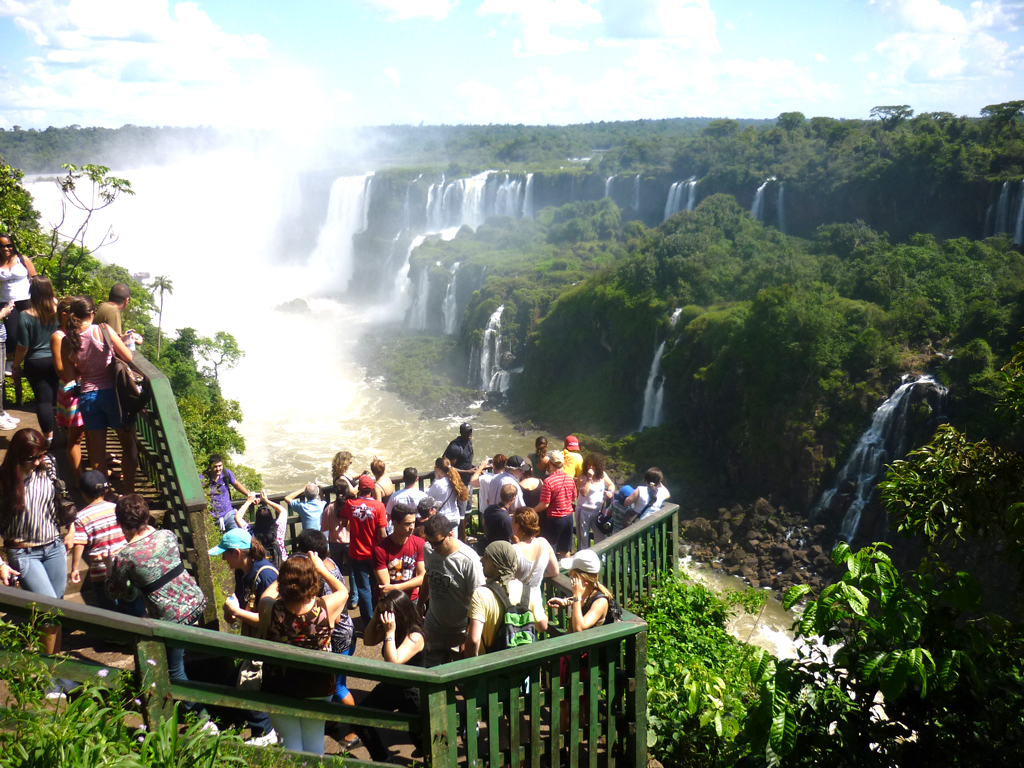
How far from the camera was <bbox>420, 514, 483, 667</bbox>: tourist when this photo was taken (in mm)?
4668

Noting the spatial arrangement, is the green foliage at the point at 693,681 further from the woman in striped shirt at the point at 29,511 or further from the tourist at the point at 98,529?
the woman in striped shirt at the point at 29,511

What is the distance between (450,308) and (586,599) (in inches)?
1873

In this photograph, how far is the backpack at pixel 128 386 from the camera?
5954mm

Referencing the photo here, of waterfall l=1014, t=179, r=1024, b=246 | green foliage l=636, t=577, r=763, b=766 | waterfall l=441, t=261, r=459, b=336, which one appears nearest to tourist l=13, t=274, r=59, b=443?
green foliage l=636, t=577, r=763, b=766

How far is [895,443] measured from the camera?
83.9ft

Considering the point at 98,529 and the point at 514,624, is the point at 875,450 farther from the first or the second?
the point at 98,529

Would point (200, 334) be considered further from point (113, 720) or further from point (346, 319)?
point (113, 720)

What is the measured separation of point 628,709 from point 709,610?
187cm

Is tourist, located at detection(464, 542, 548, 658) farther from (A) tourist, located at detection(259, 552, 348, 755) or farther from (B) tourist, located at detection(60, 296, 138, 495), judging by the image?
(B) tourist, located at detection(60, 296, 138, 495)

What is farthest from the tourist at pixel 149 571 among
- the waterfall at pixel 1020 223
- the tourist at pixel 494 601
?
the waterfall at pixel 1020 223

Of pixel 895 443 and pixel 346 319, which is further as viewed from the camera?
pixel 346 319

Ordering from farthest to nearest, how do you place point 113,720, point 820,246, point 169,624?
point 820,246, point 169,624, point 113,720

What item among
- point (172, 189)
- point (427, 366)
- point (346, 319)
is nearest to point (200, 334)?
point (346, 319)

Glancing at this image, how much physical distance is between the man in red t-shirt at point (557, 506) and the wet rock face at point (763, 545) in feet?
54.9
